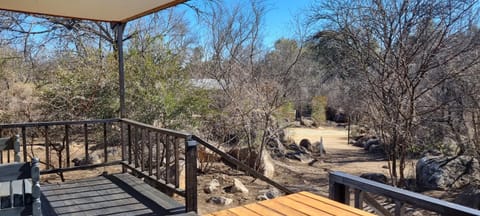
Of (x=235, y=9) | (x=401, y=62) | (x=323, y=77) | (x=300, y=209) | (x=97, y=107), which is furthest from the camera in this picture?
(x=323, y=77)

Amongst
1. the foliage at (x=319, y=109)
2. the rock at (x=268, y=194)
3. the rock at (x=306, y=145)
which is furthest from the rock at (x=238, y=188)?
Answer: the foliage at (x=319, y=109)

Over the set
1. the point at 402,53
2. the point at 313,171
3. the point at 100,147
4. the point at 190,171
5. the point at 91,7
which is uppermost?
the point at 91,7

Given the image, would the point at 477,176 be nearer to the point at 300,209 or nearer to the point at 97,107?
the point at 300,209

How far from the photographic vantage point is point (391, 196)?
5.50 ft

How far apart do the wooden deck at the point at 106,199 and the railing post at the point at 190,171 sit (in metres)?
0.10

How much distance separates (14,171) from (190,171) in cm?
182

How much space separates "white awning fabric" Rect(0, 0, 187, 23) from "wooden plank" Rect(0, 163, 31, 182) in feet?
7.01

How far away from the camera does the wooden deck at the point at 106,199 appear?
130 inches

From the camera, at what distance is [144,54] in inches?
235

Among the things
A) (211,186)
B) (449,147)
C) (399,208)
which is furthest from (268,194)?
(399,208)

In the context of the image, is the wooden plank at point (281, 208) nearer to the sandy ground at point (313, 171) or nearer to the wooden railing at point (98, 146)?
the wooden railing at point (98, 146)

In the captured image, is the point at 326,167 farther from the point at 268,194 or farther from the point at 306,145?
the point at 268,194

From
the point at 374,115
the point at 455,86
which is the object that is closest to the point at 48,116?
the point at 374,115

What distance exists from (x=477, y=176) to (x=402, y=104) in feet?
5.83
